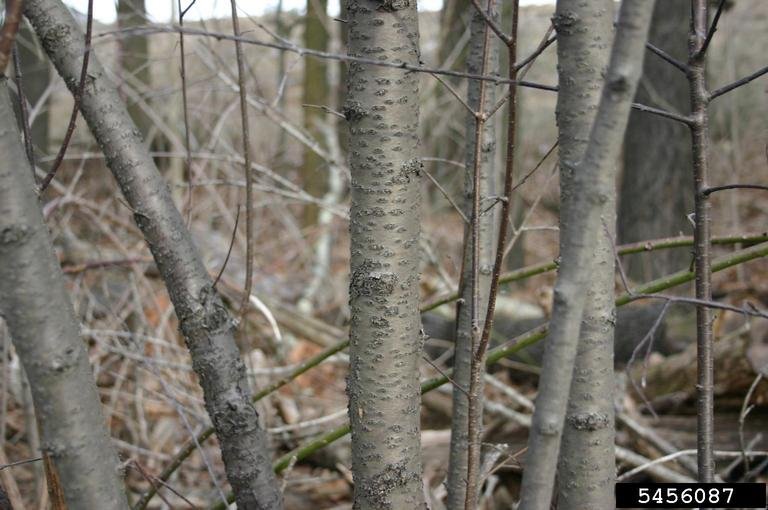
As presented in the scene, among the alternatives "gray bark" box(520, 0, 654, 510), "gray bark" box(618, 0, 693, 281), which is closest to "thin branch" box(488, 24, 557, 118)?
"gray bark" box(520, 0, 654, 510)

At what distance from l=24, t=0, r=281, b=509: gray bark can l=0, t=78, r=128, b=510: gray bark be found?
0.44 metres

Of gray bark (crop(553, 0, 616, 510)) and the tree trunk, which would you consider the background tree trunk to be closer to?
the tree trunk

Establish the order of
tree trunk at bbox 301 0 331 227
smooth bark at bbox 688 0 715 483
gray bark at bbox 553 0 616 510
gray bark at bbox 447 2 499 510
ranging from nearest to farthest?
gray bark at bbox 553 0 616 510, smooth bark at bbox 688 0 715 483, gray bark at bbox 447 2 499 510, tree trunk at bbox 301 0 331 227

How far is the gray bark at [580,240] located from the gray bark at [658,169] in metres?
5.61

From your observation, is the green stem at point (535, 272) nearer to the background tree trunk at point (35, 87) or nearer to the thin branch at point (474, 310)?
the thin branch at point (474, 310)

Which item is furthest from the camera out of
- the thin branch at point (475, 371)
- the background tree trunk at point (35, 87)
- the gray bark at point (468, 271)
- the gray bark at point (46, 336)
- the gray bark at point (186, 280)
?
the background tree trunk at point (35, 87)

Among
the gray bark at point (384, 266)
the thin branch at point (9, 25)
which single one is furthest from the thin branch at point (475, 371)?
the thin branch at point (9, 25)

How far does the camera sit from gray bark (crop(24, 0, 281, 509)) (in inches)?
67.9

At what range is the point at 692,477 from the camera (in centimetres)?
303

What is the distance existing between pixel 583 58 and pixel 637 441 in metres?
2.38

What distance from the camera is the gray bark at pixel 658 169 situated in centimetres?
654

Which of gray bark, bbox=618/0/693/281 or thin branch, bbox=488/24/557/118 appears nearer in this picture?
thin branch, bbox=488/24/557/118

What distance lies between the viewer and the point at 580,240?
1076mm

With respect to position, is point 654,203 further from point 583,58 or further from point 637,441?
point 583,58
